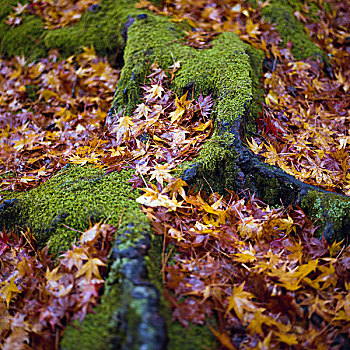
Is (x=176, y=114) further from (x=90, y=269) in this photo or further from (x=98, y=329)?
(x=98, y=329)

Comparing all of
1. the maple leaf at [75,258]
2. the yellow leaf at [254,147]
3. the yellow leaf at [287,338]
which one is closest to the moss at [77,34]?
the yellow leaf at [254,147]

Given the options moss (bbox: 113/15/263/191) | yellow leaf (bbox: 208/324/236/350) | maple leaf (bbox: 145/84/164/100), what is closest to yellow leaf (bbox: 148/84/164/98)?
maple leaf (bbox: 145/84/164/100)

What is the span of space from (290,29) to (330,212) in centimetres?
273

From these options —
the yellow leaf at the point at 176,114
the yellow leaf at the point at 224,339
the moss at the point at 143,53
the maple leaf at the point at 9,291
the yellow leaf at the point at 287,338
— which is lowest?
the yellow leaf at the point at 287,338

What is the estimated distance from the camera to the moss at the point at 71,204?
6.55 feet

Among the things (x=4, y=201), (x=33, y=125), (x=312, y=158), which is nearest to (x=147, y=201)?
(x=4, y=201)

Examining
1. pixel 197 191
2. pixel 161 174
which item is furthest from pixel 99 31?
pixel 197 191

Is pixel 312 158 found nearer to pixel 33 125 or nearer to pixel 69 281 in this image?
pixel 69 281

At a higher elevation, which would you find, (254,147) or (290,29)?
(290,29)

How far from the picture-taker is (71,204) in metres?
2.13

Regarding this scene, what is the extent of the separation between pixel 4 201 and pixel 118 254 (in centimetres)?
135

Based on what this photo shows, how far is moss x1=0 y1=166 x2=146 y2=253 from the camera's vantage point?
1995 millimetres

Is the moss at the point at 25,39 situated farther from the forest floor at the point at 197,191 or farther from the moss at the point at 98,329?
the moss at the point at 98,329

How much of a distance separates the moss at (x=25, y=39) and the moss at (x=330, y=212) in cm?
400
